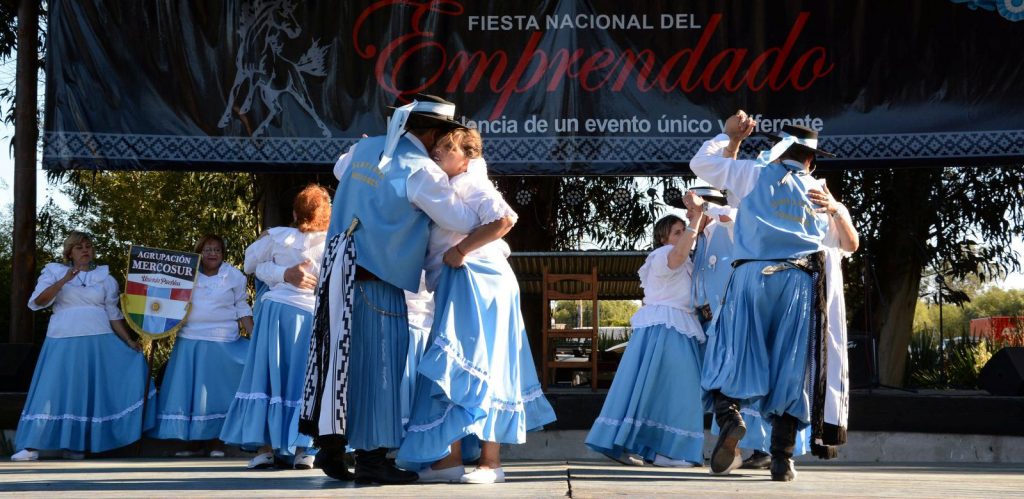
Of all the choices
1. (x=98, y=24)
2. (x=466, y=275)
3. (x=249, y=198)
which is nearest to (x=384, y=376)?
(x=466, y=275)

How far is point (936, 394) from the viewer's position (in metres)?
9.34

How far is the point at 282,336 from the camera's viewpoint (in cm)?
734

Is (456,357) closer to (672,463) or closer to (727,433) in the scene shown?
(727,433)

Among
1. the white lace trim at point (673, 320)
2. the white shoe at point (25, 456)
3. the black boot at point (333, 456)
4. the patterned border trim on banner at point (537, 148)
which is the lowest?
the white shoe at point (25, 456)

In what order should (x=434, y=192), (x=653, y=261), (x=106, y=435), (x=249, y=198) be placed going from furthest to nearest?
(x=249, y=198) < (x=106, y=435) < (x=653, y=261) < (x=434, y=192)

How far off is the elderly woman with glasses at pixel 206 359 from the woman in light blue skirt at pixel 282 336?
1.37m

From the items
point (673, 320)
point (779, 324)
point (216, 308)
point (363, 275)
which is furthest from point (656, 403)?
point (216, 308)

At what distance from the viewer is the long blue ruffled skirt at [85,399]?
28.5 ft

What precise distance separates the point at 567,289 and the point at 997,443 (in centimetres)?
342

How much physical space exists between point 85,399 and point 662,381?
12.8 feet

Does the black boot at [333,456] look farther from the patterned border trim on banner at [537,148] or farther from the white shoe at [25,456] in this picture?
the patterned border trim on banner at [537,148]

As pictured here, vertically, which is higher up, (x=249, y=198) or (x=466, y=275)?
(x=249, y=198)

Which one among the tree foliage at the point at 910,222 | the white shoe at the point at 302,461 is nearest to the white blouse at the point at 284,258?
the white shoe at the point at 302,461

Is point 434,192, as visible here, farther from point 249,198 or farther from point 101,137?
point 249,198
